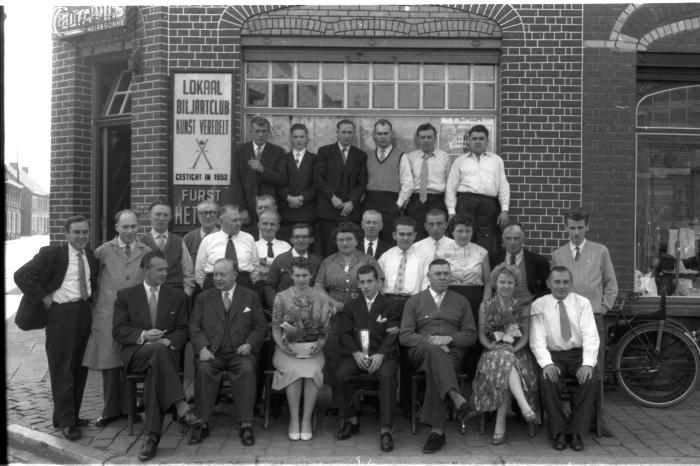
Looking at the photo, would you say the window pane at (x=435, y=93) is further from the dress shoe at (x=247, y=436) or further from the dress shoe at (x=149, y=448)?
the dress shoe at (x=149, y=448)

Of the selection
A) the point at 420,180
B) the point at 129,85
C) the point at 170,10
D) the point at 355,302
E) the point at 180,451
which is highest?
the point at 170,10

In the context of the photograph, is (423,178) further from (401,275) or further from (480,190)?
(401,275)

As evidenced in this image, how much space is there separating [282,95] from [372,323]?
11.5ft

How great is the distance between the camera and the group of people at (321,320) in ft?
21.1

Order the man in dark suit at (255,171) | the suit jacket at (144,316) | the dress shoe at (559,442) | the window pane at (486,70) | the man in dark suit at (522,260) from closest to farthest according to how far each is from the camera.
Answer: the dress shoe at (559,442) → the suit jacket at (144,316) → the man in dark suit at (522,260) → the man in dark suit at (255,171) → the window pane at (486,70)

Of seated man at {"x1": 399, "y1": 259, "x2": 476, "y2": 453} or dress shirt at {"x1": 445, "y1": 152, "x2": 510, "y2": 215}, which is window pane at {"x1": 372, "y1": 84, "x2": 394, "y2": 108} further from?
seated man at {"x1": 399, "y1": 259, "x2": 476, "y2": 453}

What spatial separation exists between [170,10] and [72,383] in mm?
4481

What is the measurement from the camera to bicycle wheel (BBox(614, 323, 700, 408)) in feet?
25.5

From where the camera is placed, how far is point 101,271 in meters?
7.06

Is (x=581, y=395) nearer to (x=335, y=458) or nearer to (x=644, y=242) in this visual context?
(x=335, y=458)

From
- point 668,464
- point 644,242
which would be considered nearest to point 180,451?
point 668,464

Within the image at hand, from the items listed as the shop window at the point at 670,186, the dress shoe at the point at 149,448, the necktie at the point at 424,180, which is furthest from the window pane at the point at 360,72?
the dress shoe at the point at 149,448

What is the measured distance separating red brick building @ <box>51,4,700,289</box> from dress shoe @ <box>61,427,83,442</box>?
310 cm

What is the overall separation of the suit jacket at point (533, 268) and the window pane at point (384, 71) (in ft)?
9.09
